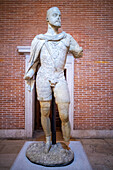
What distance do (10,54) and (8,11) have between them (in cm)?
137

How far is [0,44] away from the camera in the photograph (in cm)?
474

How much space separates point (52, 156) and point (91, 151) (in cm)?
181

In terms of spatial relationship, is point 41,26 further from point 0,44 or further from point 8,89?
point 8,89

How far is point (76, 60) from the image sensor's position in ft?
15.6

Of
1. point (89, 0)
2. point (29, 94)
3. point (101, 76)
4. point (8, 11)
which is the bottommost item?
point (29, 94)

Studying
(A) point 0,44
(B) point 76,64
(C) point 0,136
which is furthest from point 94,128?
(A) point 0,44

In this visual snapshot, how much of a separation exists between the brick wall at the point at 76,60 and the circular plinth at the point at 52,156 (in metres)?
2.30

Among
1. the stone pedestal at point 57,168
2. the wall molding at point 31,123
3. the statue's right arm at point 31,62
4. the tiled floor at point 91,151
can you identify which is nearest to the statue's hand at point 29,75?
the statue's right arm at point 31,62

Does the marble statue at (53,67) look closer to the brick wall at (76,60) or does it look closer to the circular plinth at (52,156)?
the circular plinth at (52,156)

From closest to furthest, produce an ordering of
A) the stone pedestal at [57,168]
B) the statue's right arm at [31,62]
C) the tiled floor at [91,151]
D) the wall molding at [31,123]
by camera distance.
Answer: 1. the stone pedestal at [57,168]
2. the statue's right arm at [31,62]
3. the tiled floor at [91,151]
4. the wall molding at [31,123]

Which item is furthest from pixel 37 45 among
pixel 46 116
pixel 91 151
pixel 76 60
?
pixel 91 151

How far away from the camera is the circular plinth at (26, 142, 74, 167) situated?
2.33m

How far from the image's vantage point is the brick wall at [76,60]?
474cm

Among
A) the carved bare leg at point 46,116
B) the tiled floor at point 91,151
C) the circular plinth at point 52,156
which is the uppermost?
the carved bare leg at point 46,116
